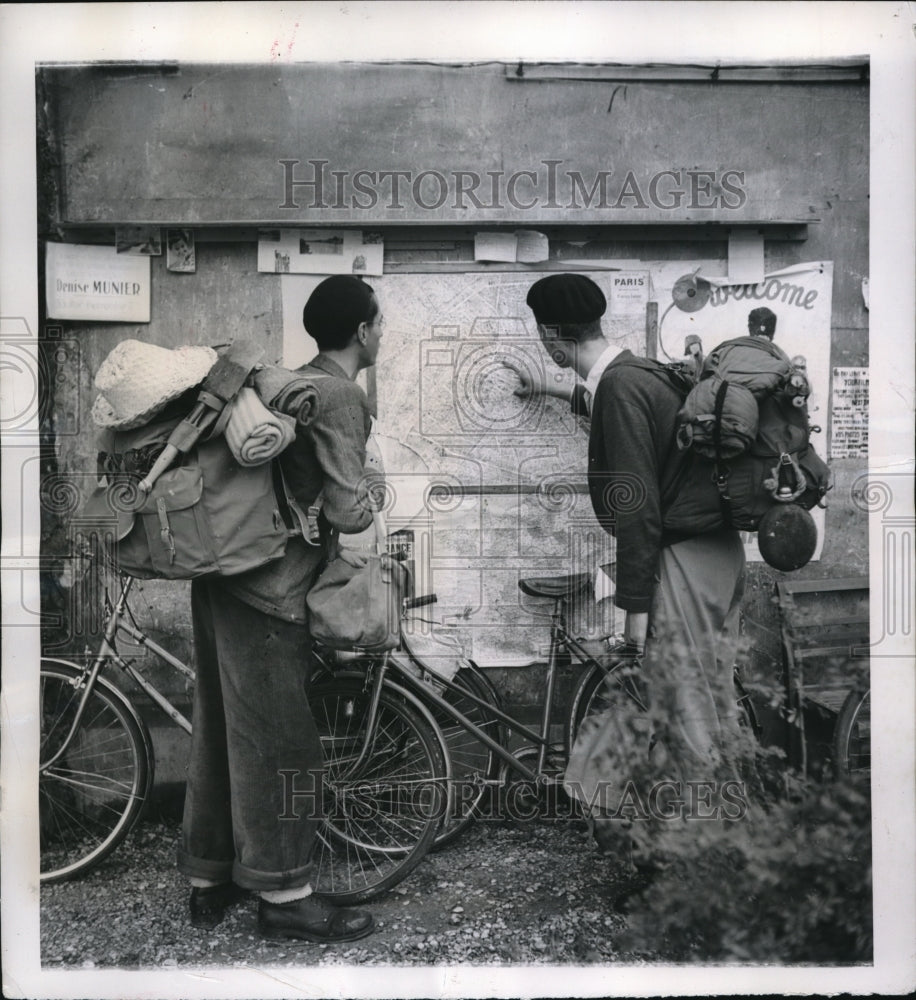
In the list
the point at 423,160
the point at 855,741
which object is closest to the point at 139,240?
the point at 423,160

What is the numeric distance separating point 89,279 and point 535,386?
1.74 metres

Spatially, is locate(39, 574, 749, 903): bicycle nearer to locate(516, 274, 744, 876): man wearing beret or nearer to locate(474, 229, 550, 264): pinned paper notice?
locate(516, 274, 744, 876): man wearing beret

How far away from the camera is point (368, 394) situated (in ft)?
12.8

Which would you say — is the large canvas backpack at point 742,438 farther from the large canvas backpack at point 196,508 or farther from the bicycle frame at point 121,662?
the bicycle frame at point 121,662

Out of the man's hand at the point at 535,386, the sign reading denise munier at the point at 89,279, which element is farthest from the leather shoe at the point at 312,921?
the sign reading denise munier at the point at 89,279

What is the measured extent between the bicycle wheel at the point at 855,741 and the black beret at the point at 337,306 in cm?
239

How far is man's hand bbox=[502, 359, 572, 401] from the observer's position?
154 inches

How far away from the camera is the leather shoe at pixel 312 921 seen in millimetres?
3809

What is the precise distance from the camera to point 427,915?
3.91 m

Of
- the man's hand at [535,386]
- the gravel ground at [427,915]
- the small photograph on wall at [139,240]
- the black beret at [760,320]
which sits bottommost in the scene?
the gravel ground at [427,915]

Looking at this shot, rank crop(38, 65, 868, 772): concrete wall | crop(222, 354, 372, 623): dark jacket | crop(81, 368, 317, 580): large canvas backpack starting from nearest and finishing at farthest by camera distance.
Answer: crop(81, 368, 317, 580): large canvas backpack < crop(222, 354, 372, 623): dark jacket < crop(38, 65, 868, 772): concrete wall

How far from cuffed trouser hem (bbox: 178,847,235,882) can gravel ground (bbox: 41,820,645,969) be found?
0.15 metres

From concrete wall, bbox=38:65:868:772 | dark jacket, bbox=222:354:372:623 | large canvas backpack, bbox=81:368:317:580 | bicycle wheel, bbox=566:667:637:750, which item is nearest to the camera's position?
large canvas backpack, bbox=81:368:317:580

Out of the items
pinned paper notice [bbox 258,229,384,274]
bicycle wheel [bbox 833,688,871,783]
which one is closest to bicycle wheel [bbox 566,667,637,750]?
bicycle wheel [bbox 833,688,871,783]
